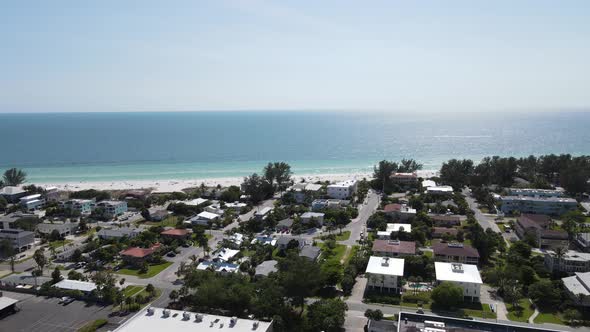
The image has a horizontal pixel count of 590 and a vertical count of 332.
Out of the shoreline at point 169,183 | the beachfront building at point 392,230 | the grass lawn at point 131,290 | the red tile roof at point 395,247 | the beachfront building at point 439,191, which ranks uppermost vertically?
the beachfront building at point 439,191

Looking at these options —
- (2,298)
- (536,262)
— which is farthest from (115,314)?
(536,262)

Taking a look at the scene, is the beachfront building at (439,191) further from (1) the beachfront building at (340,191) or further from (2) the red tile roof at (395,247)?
(2) the red tile roof at (395,247)

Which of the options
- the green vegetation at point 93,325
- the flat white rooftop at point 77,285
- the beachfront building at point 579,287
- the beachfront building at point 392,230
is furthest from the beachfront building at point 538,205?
the flat white rooftop at point 77,285

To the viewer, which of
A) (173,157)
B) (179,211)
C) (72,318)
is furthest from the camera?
(173,157)

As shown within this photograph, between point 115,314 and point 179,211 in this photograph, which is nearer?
point 115,314

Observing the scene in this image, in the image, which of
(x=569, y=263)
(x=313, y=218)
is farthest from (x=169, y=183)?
(x=569, y=263)

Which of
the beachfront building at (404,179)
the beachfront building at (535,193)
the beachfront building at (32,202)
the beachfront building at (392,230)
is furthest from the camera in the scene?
the beachfront building at (404,179)

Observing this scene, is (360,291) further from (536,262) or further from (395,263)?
(536,262)
